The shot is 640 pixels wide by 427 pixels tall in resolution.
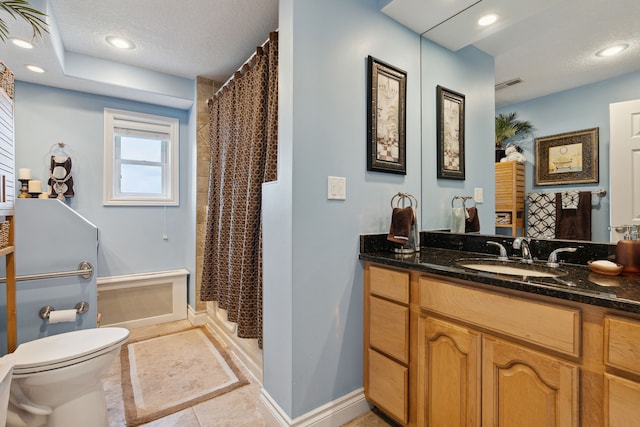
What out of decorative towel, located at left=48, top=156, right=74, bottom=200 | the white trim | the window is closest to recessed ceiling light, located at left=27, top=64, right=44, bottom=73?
the window

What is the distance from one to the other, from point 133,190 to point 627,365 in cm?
357

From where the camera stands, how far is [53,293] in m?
1.88

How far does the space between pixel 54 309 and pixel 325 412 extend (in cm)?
182

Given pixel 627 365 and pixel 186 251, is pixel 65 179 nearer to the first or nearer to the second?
pixel 186 251

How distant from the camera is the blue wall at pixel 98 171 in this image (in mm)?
2527

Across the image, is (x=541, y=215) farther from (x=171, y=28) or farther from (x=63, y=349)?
(x=171, y=28)

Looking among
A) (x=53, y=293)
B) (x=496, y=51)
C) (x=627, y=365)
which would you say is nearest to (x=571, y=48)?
(x=496, y=51)

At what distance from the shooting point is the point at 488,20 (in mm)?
1645

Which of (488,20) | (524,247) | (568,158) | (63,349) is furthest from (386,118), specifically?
(63,349)

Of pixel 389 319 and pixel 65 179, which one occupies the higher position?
pixel 65 179

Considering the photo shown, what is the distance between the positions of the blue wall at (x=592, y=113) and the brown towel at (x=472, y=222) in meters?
0.37

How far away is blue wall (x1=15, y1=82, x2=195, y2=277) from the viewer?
253cm

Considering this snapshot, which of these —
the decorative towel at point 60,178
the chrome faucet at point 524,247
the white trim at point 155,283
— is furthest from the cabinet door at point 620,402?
the decorative towel at point 60,178

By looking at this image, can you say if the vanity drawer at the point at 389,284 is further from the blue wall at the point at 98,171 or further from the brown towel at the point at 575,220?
the blue wall at the point at 98,171
